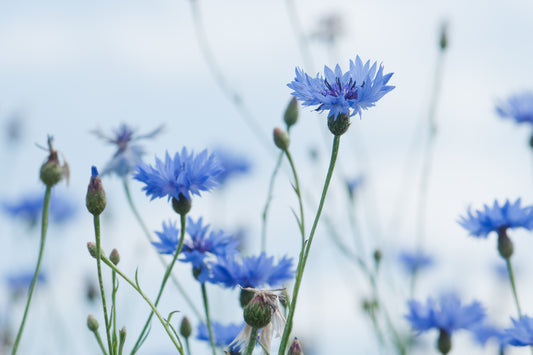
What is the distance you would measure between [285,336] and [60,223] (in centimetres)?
211

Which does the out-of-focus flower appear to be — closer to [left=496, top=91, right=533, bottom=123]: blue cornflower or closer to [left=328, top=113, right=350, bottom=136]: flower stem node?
[left=496, top=91, right=533, bottom=123]: blue cornflower

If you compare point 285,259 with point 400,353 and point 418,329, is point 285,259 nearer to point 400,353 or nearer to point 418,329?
point 418,329

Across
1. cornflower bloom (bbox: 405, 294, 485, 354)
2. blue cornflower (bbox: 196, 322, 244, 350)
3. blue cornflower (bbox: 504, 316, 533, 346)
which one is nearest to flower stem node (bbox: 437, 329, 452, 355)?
cornflower bloom (bbox: 405, 294, 485, 354)

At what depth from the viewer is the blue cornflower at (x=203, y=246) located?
47.0 inches

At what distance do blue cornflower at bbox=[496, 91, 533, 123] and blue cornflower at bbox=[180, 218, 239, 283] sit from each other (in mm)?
1062

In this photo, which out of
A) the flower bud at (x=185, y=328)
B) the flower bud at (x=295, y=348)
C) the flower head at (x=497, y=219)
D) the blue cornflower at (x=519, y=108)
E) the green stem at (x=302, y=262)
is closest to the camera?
the green stem at (x=302, y=262)

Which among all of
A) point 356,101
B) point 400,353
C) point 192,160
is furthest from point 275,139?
point 400,353

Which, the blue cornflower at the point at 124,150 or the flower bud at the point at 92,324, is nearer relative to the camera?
the flower bud at the point at 92,324

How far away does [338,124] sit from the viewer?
3.03ft

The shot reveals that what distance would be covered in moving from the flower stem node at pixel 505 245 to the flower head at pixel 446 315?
16 cm

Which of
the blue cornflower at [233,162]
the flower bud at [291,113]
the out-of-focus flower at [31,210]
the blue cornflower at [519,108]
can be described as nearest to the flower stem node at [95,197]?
the flower bud at [291,113]

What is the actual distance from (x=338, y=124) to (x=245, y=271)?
13.8 inches

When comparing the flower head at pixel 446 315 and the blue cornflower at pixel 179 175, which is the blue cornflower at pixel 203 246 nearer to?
the blue cornflower at pixel 179 175

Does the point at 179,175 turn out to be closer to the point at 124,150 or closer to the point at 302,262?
the point at 302,262
